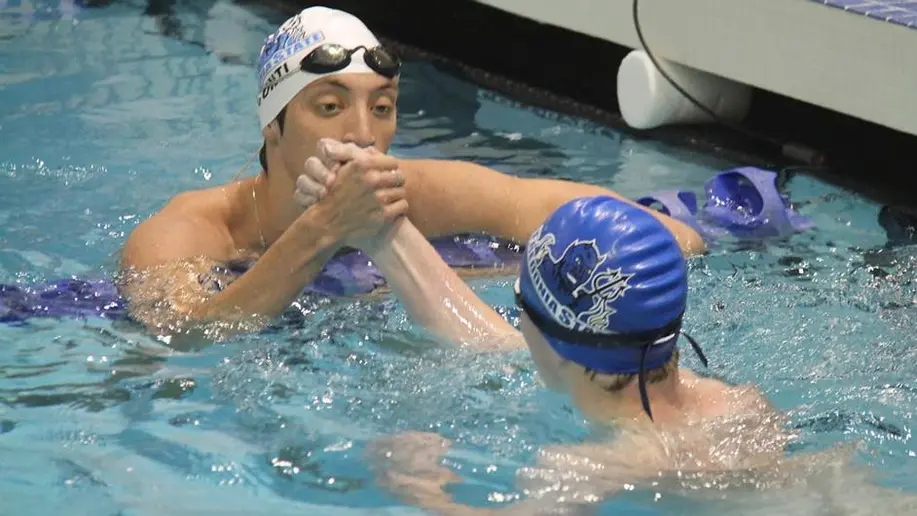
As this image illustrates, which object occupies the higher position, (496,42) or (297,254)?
(297,254)

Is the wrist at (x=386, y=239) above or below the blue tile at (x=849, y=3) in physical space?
below

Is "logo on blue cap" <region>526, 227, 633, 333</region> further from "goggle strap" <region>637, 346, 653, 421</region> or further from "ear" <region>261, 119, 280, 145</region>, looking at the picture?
"ear" <region>261, 119, 280, 145</region>

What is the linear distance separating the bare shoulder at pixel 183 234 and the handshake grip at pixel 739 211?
164 cm

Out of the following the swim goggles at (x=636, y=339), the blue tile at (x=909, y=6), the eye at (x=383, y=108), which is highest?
the swim goggles at (x=636, y=339)

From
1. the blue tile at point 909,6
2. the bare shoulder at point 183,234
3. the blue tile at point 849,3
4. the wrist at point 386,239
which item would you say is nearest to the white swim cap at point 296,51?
the bare shoulder at point 183,234

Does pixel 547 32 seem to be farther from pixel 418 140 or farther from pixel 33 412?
pixel 33 412

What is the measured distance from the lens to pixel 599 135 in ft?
24.6

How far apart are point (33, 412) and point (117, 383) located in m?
0.27

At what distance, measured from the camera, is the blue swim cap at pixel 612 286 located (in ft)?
10.2

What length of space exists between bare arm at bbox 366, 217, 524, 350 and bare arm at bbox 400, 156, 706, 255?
99 cm

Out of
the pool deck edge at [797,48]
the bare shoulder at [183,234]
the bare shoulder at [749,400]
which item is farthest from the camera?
the pool deck edge at [797,48]

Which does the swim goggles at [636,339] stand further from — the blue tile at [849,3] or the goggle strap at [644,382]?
the blue tile at [849,3]

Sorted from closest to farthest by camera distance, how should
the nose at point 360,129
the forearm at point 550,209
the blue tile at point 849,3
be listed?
the nose at point 360,129 → the forearm at point 550,209 → the blue tile at point 849,3

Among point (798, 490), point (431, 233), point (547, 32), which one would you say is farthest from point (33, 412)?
point (547, 32)
